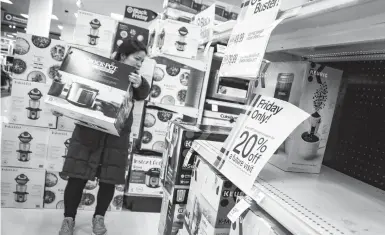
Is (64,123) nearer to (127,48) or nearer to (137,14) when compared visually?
(127,48)

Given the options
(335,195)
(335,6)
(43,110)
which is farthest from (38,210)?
(335,6)

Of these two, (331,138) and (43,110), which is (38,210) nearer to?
(43,110)

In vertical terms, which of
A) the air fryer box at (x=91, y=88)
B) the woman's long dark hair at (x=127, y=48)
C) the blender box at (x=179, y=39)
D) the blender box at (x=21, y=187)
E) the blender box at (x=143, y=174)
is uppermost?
the blender box at (x=179, y=39)

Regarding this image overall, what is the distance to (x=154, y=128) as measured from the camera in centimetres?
318

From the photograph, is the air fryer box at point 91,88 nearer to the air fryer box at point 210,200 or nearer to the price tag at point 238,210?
the air fryer box at point 210,200

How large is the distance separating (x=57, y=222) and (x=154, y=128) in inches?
49.2

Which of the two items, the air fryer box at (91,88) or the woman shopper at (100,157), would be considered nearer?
the air fryer box at (91,88)

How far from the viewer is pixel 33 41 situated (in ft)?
9.33

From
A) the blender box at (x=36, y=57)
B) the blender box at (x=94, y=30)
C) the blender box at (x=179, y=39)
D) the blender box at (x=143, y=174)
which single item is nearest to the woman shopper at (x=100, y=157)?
the blender box at (x=179, y=39)

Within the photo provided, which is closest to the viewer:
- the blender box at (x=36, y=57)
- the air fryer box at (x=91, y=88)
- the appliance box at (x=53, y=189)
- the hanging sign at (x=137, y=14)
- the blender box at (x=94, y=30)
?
the air fryer box at (x=91, y=88)

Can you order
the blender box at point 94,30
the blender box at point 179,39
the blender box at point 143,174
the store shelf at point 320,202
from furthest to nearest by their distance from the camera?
1. the blender box at point 143,174
2. the blender box at point 94,30
3. the blender box at point 179,39
4. the store shelf at point 320,202

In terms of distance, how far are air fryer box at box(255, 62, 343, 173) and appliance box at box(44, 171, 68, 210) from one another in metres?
2.55

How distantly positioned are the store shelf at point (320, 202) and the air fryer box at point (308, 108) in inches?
1.7

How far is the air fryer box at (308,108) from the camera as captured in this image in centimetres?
100
